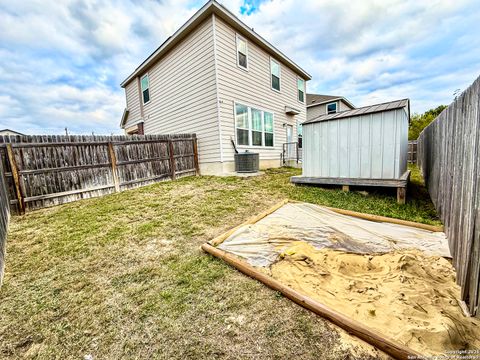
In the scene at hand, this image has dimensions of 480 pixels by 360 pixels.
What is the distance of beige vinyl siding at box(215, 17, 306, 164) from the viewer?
750cm

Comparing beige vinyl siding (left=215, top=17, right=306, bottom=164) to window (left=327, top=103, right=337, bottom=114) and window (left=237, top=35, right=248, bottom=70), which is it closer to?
window (left=237, top=35, right=248, bottom=70)

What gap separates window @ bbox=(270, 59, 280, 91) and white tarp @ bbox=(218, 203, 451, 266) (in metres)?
9.01

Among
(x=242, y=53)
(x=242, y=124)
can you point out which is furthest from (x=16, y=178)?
(x=242, y=53)

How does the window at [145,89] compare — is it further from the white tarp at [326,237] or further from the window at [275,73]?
the white tarp at [326,237]

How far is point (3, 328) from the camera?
153 cm

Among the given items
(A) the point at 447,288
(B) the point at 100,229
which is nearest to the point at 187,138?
(B) the point at 100,229

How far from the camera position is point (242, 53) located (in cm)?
835

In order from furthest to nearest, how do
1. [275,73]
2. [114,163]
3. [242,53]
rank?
[275,73], [242,53], [114,163]

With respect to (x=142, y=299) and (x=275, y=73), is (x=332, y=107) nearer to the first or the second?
(x=275, y=73)

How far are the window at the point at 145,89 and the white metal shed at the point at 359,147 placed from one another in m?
9.33

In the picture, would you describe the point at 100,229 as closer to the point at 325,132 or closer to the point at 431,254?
the point at 431,254

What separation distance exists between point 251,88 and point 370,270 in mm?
8555

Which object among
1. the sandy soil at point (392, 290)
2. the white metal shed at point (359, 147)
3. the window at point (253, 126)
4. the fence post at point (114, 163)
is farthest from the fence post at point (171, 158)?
the sandy soil at point (392, 290)

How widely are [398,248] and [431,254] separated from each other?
0.30m
